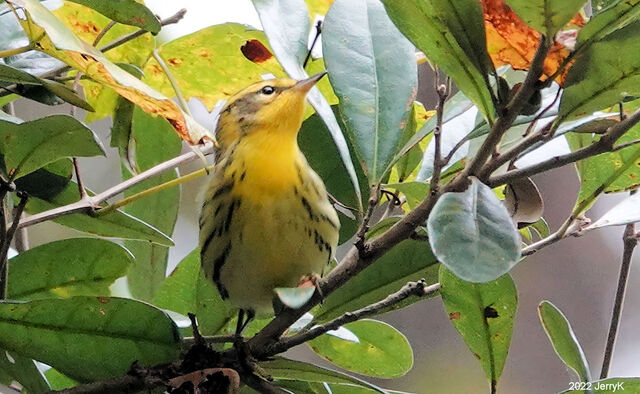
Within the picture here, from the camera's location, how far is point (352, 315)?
0.87 metres

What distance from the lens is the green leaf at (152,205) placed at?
1.33 meters

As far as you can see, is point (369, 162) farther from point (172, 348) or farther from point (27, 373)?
point (27, 373)

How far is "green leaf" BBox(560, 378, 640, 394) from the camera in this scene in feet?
3.07

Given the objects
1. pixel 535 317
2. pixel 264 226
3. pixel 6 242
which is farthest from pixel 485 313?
pixel 535 317

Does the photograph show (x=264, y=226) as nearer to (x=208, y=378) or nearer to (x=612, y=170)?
(x=208, y=378)

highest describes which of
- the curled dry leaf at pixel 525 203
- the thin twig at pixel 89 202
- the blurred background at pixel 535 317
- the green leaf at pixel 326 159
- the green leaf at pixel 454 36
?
the green leaf at pixel 454 36

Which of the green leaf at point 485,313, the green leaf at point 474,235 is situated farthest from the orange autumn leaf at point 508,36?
the green leaf at point 485,313

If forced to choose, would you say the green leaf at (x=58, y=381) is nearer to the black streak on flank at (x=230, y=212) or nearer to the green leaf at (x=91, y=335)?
the green leaf at (x=91, y=335)

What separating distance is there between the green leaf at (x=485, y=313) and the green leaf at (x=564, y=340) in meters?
0.04

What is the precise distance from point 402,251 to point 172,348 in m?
0.28

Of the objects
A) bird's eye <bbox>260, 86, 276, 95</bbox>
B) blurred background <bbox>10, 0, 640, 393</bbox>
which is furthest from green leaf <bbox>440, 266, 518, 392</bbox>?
blurred background <bbox>10, 0, 640, 393</bbox>

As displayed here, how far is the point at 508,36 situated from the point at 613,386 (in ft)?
1.26

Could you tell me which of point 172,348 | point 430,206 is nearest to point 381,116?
point 430,206

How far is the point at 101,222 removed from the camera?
44.2 inches
